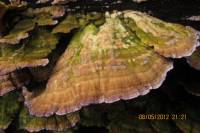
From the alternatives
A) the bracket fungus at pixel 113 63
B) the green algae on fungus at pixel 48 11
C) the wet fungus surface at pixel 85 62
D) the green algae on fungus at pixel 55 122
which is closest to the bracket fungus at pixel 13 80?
the wet fungus surface at pixel 85 62

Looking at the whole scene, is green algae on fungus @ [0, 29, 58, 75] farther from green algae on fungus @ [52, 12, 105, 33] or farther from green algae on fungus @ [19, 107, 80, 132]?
green algae on fungus @ [19, 107, 80, 132]

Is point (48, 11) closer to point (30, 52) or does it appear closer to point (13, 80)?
point (30, 52)

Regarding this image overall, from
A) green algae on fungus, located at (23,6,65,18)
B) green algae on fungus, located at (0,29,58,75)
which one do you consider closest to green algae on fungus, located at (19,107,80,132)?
green algae on fungus, located at (0,29,58,75)

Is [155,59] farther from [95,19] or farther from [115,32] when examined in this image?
[95,19]

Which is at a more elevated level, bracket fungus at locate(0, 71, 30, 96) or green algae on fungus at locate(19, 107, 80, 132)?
bracket fungus at locate(0, 71, 30, 96)

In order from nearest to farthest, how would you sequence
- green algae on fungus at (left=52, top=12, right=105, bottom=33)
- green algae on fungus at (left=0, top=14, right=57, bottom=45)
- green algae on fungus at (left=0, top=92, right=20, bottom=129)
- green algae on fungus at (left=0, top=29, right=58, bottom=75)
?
green algae on fungus at (left=0, top=29, right=58, bottom=75), green algae on fungus at (left=0, top=14, right=57, bottom=45), green algae on fungus at (left=52, top=12, right=105, bottom=33), green algae on fungus at (left=0, top=92, right=20, bottom=129)

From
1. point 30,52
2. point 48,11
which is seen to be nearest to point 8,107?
point 30,52

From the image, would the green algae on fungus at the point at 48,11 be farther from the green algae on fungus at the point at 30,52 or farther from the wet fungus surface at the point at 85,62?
the green algae on fungus at the point at 30,52
